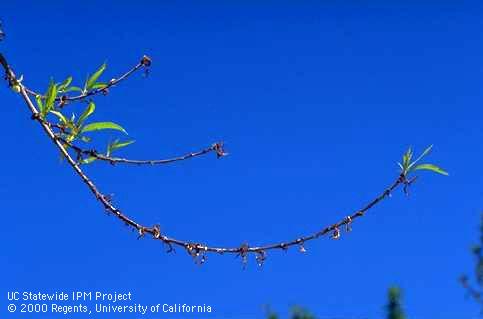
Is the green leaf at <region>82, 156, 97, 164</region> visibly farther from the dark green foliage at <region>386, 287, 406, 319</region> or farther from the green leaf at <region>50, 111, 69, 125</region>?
the dark green foliage at <region>386, 287, 406, 319</region>

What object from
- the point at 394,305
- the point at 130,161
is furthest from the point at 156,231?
the point at 394,305

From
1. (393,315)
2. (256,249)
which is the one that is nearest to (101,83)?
(256,249)

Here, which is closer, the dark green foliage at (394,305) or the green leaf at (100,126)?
the green leaf at (100,126)

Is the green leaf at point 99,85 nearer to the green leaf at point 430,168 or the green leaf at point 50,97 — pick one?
the green leaf at point 50,97

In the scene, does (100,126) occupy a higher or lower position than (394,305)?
lower

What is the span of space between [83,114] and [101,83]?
0.13 m

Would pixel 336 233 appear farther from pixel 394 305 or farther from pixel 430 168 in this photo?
pixel 394 305

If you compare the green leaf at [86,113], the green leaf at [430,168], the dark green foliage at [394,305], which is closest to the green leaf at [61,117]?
the green leaf at [86,113]

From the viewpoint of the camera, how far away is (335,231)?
1937 mm

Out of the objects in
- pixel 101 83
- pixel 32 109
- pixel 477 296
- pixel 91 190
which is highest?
pixel 477 296

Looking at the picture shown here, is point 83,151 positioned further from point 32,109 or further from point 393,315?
point 393,315

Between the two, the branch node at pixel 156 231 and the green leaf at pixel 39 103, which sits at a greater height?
the green leaf at pixel 39 103

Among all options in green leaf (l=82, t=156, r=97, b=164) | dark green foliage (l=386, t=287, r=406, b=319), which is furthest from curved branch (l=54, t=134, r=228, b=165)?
dark green foliage (l=386, t=287, r=406, b=319)

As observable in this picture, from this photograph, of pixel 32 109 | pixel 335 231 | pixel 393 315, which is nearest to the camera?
pixel 32 109
